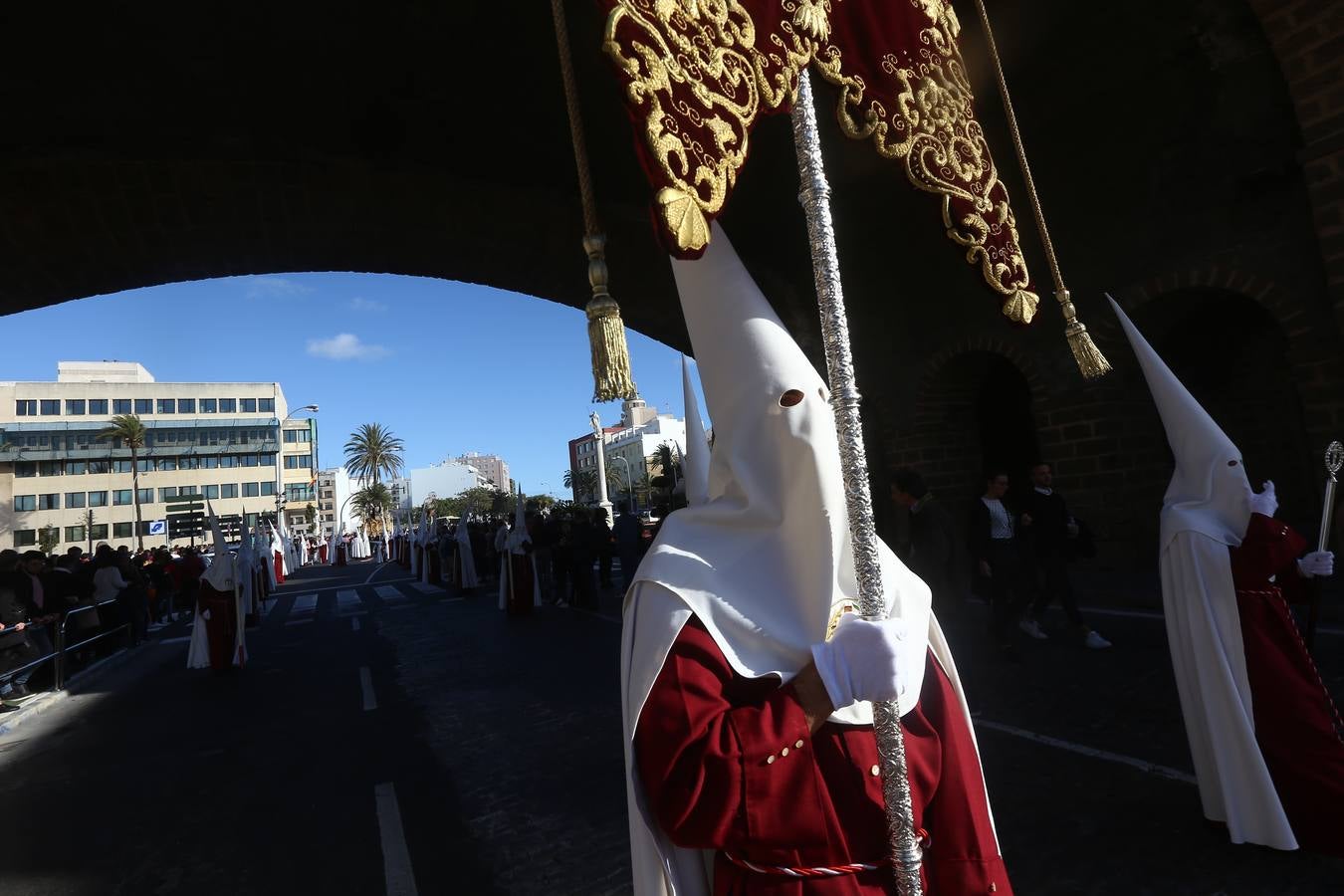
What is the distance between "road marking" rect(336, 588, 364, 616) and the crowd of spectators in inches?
151

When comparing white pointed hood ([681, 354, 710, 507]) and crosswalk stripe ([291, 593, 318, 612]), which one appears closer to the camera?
white pointed hood ([681, 354, 710, 507])

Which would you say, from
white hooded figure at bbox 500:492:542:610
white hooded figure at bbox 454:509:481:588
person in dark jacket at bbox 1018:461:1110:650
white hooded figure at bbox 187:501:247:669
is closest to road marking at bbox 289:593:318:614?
white hooded figure at bbox 454:509:481:588

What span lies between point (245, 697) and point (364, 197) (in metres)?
5.83

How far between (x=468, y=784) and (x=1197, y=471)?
4.46 meters

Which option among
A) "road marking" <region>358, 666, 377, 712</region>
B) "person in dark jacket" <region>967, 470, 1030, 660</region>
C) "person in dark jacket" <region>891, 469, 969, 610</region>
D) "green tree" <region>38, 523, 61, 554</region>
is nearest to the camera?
"person in dark jacket" <region>891, 469, 969, 610</region>

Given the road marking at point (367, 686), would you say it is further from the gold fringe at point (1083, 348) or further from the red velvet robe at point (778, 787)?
the gold fringe at point (1083, 348)

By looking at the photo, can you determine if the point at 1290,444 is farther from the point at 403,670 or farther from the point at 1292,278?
the point at 403,670

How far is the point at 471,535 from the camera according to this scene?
21141mm

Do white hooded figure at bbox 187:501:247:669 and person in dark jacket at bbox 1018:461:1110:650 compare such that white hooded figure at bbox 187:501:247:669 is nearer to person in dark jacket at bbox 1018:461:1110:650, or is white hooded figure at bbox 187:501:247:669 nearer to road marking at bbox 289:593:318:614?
road marking at bbox 289:593:318:614

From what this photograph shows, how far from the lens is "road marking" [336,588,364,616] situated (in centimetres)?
1631

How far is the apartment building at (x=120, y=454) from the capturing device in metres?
58.8

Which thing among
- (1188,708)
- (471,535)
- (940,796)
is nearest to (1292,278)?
(1188,708)

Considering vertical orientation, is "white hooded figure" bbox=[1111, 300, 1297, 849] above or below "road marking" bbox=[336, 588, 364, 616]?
above

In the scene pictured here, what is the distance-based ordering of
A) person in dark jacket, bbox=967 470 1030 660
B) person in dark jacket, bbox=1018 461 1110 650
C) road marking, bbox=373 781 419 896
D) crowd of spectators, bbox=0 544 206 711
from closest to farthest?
road marking, bbox=373 781 419 896 < person in dark jacket, bbox=967 470 1030 660 < person in dark jacket, bbox=1018 461 1110 650 < crowd of spectators, bbox=0 544 206 711
